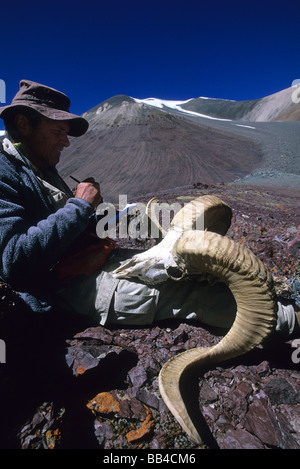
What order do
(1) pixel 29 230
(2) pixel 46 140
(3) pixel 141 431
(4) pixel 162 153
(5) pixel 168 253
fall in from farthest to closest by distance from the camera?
(4) pixel 162 153 → (2) pixel 46 140 → (5) pixel 168 253 → (1) pixel 29 230 → (3) pixel 141 431

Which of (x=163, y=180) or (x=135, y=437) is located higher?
(x=163, y=180)

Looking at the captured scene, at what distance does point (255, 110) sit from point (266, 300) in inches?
2272

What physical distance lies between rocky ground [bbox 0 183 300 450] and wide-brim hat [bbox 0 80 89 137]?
59.5 inches

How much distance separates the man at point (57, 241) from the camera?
77.7 inches

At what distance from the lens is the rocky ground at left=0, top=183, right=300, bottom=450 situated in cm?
154

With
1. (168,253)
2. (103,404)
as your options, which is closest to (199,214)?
(168,253)

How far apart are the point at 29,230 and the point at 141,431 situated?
1504 millimetres

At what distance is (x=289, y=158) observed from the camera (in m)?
14.7

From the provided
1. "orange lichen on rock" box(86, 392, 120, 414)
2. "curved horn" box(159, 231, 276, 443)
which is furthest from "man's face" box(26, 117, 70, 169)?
"orange lichen on rock" box(86, 392, 120, 414)

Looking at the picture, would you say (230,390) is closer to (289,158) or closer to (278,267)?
(278,267)

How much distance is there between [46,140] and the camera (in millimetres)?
2443

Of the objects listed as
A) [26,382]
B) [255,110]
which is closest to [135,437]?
[26,382]

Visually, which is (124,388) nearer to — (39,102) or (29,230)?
(29,230)

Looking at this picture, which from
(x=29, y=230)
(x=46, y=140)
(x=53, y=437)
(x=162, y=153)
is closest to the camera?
(x=53, y=437)
